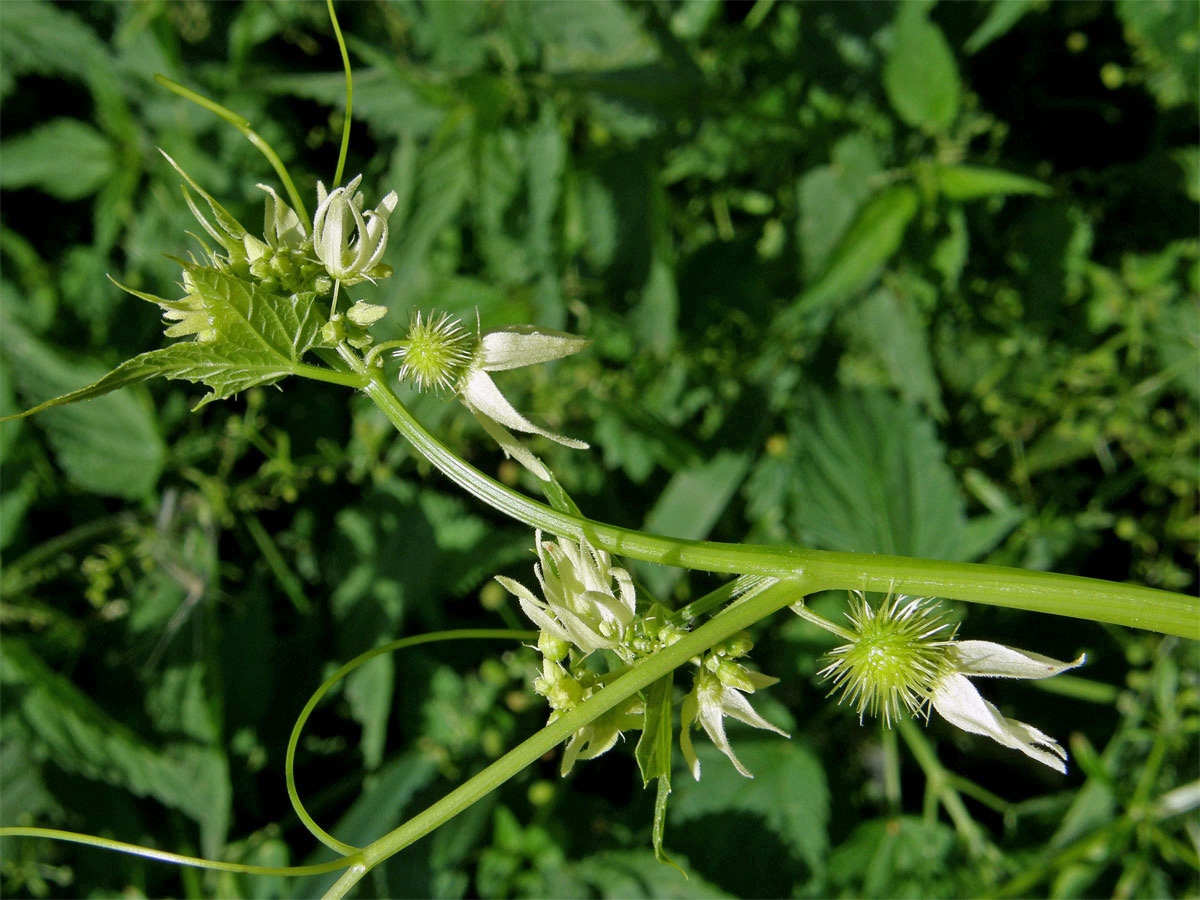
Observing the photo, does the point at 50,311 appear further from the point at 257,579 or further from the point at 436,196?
the point at 436,196

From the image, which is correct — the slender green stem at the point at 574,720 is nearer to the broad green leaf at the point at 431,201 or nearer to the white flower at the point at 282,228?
the white flower at the point at 282,228

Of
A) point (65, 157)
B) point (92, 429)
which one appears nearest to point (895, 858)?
point (92, 429)

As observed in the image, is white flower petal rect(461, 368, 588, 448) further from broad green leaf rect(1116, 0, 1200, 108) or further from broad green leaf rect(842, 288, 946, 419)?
broad green leaf rect(1116, 0, 1200, 108)

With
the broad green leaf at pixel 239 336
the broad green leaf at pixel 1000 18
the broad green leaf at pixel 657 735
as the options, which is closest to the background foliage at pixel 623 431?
the broad green leaf at pixel 1000 18

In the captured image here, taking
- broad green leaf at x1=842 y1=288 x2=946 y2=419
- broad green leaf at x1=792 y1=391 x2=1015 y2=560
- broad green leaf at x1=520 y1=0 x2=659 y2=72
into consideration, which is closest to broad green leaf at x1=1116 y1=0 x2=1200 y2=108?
broad green leaf at x1=842 y1=288 x2=946 y2=419

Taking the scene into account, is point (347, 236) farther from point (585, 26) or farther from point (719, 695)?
point (585, 26)

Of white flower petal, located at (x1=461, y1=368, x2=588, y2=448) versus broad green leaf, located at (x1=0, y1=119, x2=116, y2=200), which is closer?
white flower petal, located at (x1=461, y1=368, x2=588, y2=448)

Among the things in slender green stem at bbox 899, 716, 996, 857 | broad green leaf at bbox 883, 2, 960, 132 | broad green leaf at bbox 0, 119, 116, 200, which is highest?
broad green leaf at bbox 883, 2, 960, 132
